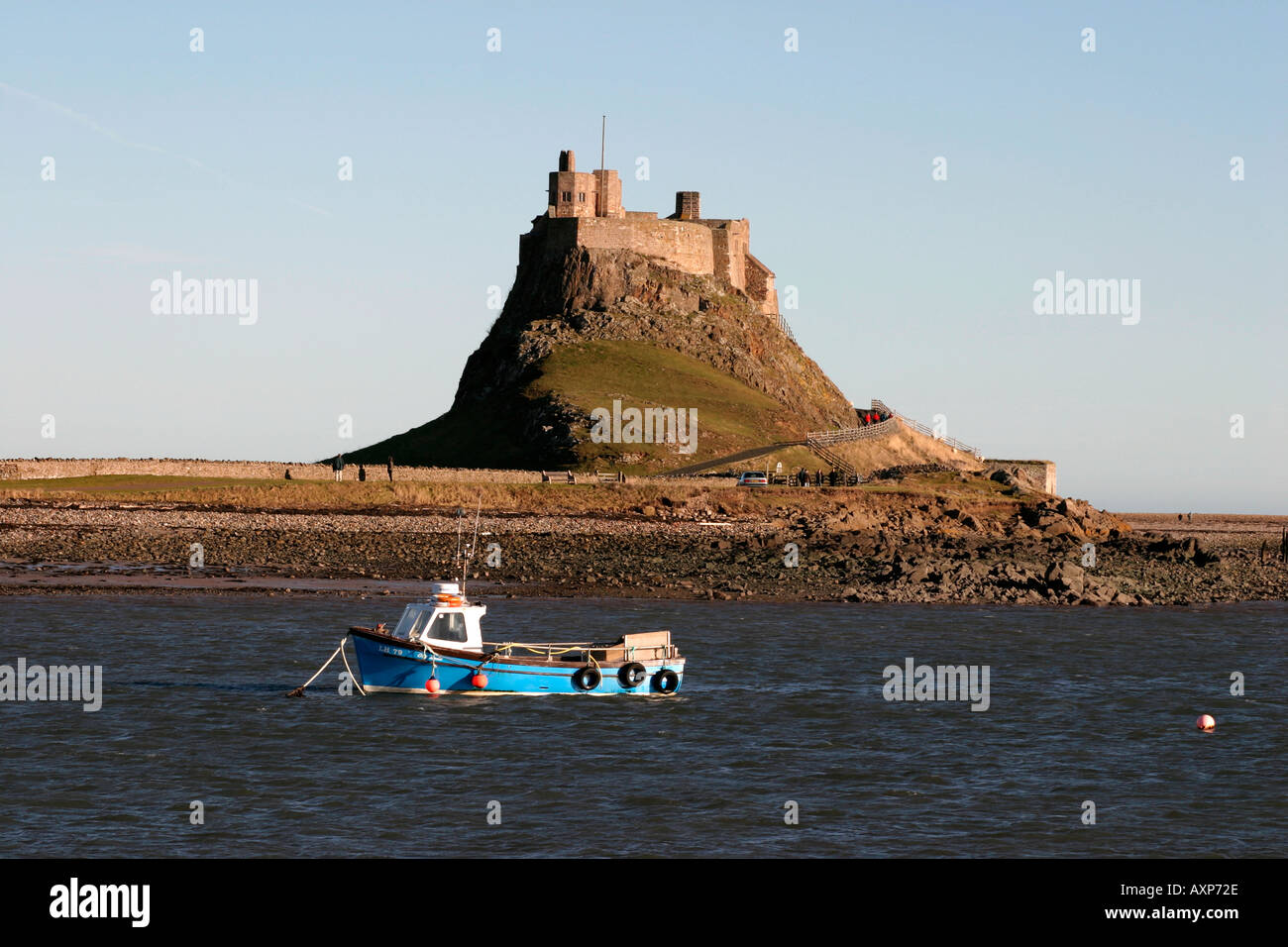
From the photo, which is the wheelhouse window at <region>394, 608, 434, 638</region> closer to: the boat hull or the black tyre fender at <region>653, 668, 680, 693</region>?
the boat hull

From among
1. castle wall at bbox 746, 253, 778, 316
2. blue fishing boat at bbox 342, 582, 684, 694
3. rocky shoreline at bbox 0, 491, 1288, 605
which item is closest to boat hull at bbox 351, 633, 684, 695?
blue fishing boat at bbox 342, 582, 684, 694

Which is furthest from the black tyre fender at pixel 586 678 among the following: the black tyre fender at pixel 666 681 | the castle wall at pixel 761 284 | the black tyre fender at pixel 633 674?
the castle wall at pixel 761 284

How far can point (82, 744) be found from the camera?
104 ft

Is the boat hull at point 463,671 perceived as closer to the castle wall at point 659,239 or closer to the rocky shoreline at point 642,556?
the rocky shoreline at point 642,556

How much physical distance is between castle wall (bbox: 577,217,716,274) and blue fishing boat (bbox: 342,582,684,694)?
113m

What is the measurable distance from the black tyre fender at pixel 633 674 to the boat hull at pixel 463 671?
8 cm

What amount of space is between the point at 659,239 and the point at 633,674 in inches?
4617

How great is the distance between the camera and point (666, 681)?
3853cm

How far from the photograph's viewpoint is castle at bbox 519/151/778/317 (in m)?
149

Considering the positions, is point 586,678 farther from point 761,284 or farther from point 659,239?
point 761,284

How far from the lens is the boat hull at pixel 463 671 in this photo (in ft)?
121

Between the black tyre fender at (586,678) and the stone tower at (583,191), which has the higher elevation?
the stone tower at (583,191)

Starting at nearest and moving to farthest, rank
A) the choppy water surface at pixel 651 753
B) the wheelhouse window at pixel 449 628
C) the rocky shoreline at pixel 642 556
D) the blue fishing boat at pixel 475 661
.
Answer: the choppy water surface at pixel 651 753 < the blue fishing boat at pixel 475 661 < the wheelhouse window at pixel 449 628 < the rocky shoreline at pixel 642 556
